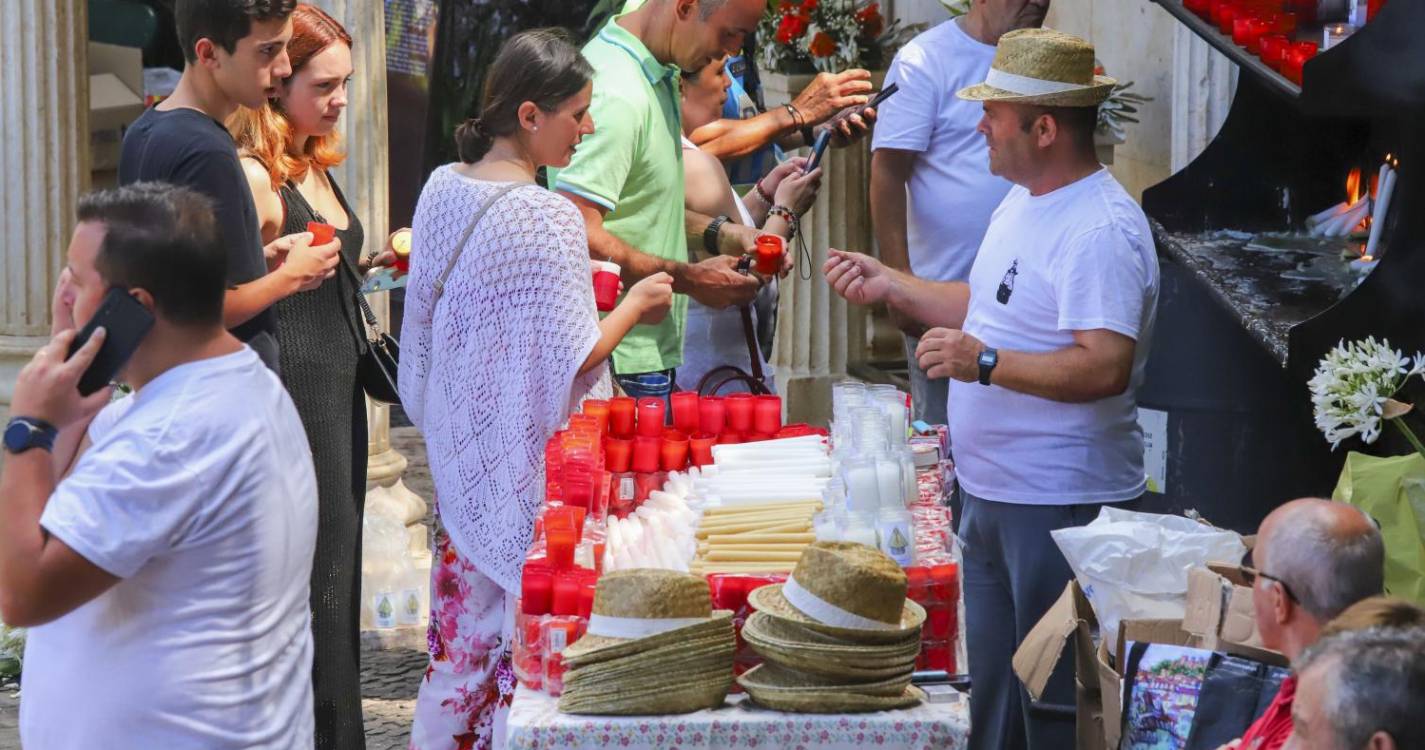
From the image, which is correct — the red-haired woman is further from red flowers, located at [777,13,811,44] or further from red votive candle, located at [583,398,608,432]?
red flowers, located at [777,13,811,44]

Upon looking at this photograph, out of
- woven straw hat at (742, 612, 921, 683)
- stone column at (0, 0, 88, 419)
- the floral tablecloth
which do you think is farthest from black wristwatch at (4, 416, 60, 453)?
stone column at (0, 0, 88, 419)

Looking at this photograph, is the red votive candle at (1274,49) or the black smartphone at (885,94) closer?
the red votive candle at (1274,49)

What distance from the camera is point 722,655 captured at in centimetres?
286

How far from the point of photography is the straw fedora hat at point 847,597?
281 centimetres

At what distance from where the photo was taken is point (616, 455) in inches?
153

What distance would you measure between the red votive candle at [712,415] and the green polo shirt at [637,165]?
0.92m

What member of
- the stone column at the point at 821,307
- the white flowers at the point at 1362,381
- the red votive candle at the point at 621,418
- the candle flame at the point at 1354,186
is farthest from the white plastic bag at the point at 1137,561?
the stone column at the point at 821,307

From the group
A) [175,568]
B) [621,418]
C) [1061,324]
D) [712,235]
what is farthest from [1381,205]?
[175,568]

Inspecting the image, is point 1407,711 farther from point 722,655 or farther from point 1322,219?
point 1322,219

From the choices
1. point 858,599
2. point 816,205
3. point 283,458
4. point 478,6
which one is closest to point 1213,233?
point 816,205

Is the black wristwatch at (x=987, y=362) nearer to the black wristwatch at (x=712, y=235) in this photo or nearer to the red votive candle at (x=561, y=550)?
the red votive candle at (x=561, y=550)

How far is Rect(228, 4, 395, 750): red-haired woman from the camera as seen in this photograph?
166 inches

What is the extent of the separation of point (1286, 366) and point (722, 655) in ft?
5.89

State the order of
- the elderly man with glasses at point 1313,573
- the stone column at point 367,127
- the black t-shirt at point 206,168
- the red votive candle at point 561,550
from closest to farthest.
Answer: the elderly man with glasses at point 1313,573 → the red votive candle at point 561,550 → the black t-shirt at point 206,168 → the stone column at point 367,127
